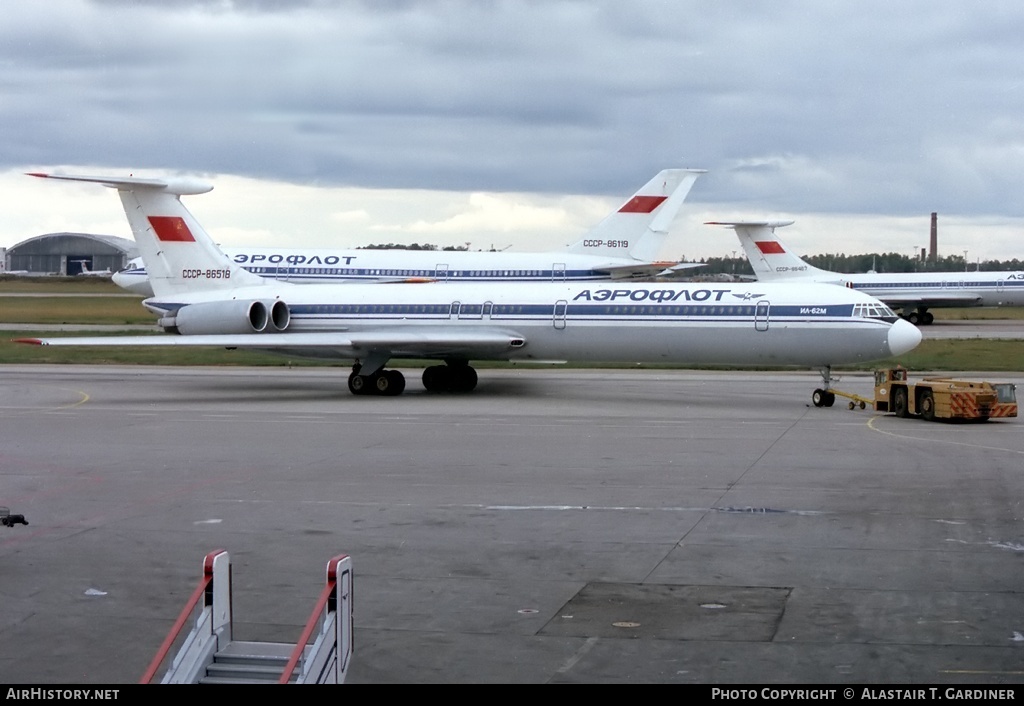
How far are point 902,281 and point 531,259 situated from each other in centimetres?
3209

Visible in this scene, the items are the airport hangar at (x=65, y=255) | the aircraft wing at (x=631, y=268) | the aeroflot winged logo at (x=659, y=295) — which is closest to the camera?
the aeroflot winged logo at (x=659, y=295)

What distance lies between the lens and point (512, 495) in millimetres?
18016

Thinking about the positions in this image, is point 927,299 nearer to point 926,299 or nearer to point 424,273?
point 926,299

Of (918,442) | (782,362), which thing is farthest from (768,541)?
(782,362)

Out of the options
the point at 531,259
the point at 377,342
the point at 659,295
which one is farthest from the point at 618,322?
the point at 531,259

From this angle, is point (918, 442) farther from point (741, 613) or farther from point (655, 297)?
point (741, 613)

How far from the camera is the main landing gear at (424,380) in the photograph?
34125 mm

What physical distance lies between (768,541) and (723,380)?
80.4 ft

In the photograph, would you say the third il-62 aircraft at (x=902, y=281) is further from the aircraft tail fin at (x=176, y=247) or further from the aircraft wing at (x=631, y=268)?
the aircraft tail fin at (x=176, y=247)

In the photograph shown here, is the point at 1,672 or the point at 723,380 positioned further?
the point at 723,380

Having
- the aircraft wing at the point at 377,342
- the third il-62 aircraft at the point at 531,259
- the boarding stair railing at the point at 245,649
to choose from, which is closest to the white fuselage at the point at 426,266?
the third il-62 aircraft at the point at 531,259

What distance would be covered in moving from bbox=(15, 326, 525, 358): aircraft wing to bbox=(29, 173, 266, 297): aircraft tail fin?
4.34 meters

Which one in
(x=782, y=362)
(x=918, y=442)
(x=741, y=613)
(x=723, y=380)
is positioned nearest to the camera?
(x=741, y=613)

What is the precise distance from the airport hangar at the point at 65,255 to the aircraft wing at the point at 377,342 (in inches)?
5177
